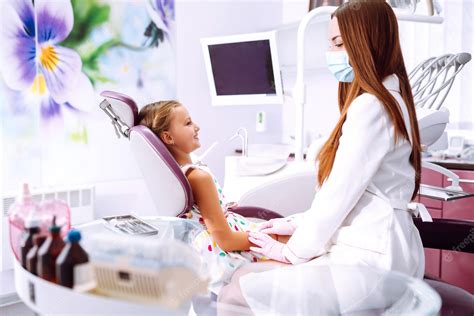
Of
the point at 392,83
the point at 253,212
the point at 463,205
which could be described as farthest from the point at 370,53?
the point at 463,205

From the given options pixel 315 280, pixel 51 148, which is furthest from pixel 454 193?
pixel 51 148

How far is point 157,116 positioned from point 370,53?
647mm

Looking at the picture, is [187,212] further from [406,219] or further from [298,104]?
[298,104]

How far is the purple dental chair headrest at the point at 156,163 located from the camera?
125cm

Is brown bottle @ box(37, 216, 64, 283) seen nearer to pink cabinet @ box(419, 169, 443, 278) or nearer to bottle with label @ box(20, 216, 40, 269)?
bottle with label @ box(20, 216, 40, 269)

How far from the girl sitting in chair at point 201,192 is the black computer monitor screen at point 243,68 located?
109 centimetres

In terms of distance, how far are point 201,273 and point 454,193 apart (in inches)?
55.0

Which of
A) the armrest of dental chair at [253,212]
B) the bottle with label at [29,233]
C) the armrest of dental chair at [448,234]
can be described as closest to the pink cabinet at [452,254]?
the armrest of dental chair at [448,234]

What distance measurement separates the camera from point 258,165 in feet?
6.82

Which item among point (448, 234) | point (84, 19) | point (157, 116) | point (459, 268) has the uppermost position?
point (84, 19)

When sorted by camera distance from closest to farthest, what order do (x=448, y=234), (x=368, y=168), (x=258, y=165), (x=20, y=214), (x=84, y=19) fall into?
(x=20, y=214) < (x=368, y=168) < (x=448, y=234) < (x=258, y=165) < (x=84, y=19)

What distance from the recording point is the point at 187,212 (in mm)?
1283

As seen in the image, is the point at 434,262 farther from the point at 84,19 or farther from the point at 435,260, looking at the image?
the point at 84,19

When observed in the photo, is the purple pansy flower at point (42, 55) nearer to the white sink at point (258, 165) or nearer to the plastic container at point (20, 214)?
the white sink at point (258, 165)
